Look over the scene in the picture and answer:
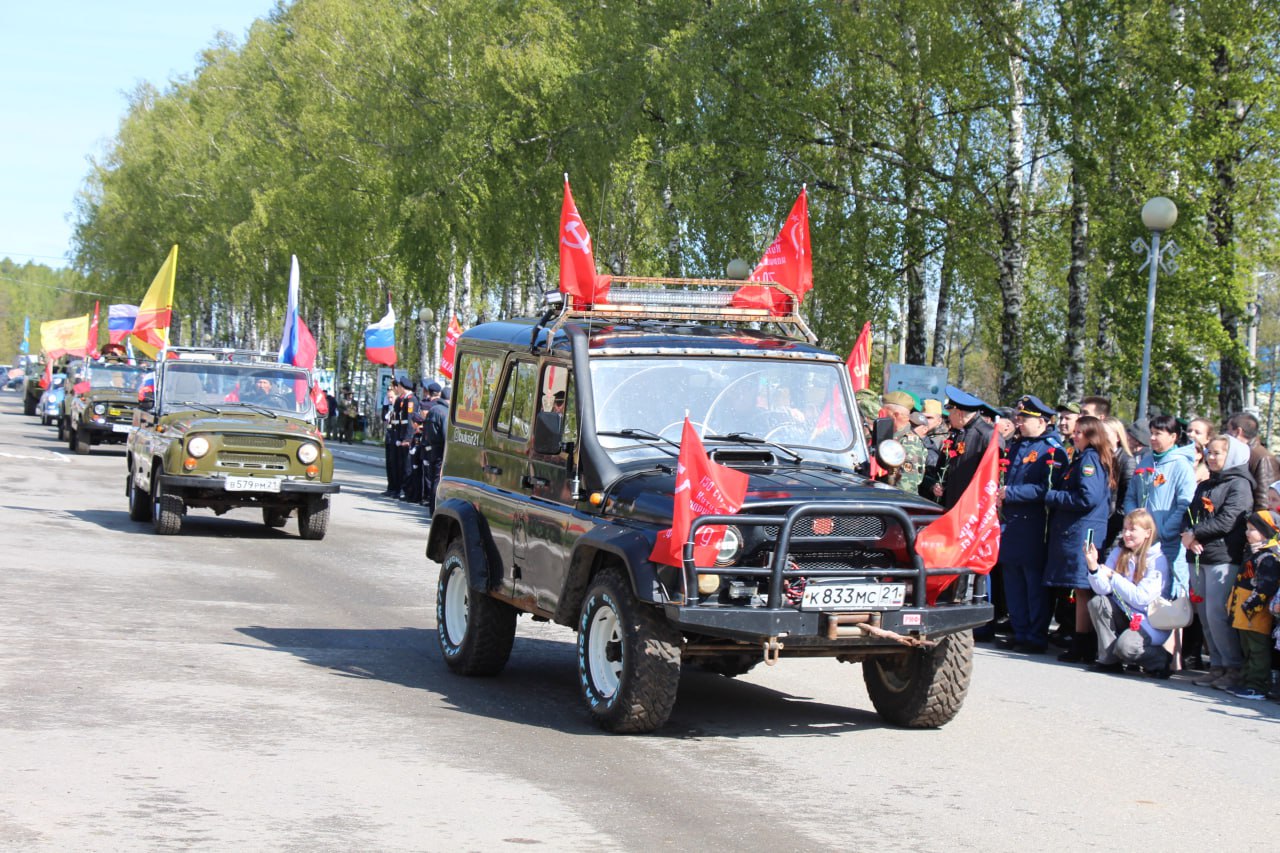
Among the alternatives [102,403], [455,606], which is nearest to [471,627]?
Answer: [455,606]

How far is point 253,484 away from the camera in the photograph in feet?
59.9

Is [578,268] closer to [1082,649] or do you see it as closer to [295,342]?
[1082,649]

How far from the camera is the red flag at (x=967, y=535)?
27.7ft

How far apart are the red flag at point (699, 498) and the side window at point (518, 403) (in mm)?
2101

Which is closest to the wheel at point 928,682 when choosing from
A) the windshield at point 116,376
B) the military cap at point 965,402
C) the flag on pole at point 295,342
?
the military cap at point 965,402

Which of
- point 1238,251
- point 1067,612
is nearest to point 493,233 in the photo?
point 1238,251

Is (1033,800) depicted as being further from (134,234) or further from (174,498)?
(134,234)

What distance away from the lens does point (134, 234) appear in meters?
81.3

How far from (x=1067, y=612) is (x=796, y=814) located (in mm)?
7224

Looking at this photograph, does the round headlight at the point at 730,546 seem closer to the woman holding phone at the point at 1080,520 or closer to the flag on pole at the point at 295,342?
the woman holding phone at the point at 1080,520

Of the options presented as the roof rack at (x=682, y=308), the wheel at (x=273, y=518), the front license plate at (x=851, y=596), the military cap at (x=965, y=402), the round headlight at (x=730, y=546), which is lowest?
the wheel at (x=273, y=518)

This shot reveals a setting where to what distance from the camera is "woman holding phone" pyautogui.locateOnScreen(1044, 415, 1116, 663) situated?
12664 mm

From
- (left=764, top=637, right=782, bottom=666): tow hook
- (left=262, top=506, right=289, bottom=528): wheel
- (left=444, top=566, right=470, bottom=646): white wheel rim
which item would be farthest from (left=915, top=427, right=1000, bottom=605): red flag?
(left=262, top=506, right=289, bottom=528): wheel

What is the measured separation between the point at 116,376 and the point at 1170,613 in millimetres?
29840
